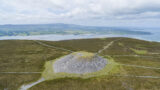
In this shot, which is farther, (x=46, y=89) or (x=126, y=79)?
(x=126, y=79)

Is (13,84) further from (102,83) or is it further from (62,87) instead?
(102,83)

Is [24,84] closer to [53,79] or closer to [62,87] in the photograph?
[53,79]

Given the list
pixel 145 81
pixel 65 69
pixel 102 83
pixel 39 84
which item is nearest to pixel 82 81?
pixel 102 83

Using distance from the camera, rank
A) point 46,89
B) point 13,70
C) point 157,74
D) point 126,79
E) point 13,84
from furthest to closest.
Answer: point 13,70, point 157,74, point 126,79, point 13,84, point 46,89

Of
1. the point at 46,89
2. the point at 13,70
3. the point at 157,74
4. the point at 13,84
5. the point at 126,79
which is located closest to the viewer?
the point at 46,89

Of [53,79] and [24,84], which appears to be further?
[53,79]

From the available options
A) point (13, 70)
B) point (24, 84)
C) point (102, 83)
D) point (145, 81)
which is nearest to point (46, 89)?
point (24, 84)

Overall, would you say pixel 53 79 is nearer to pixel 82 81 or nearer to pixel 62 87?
pixel 62 87

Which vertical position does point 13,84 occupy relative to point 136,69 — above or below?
below

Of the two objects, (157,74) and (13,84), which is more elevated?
(157,74)

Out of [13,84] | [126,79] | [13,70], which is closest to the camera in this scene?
[13,84]
